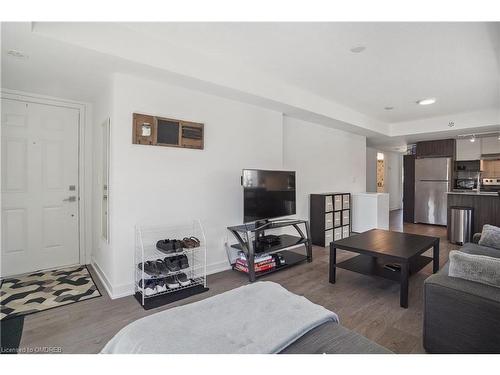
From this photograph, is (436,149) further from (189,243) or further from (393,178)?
(189,243)

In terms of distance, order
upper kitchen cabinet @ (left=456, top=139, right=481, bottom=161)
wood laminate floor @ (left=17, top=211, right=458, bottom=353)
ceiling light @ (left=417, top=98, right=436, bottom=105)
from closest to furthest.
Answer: wood laminate floor @ (left=17, top=211, right=458, bottom=353) < ceiling light @ (left=417, top=98, right=436, bottom=105) < upper kitchen cabinet @ (left=456, top=139, right=481, bottom=161)

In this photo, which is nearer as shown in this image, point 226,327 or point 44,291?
point 226,327

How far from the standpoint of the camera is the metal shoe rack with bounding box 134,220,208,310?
2.58 metres

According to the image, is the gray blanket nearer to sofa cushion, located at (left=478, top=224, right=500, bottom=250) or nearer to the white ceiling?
the white ceiling

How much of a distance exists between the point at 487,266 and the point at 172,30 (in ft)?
9.40

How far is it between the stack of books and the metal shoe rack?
44 cm

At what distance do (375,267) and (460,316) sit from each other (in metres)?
1.47

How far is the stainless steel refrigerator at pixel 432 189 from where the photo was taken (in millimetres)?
6320

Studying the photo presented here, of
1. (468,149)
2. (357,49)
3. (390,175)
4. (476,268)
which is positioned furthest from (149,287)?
(390,175)

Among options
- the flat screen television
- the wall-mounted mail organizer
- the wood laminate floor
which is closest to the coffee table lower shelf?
the wood laminate floor

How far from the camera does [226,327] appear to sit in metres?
Result: 1.18

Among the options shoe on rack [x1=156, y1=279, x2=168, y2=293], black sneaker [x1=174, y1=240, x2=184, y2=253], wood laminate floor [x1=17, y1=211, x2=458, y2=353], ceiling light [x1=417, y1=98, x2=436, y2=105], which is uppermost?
ceiling light [x1=417, y1=98, x2=436, y2=105]

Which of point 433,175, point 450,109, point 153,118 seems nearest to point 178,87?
point 153,118

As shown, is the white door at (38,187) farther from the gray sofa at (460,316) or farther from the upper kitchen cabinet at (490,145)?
the upper kitchen cabinet at (490,145)
